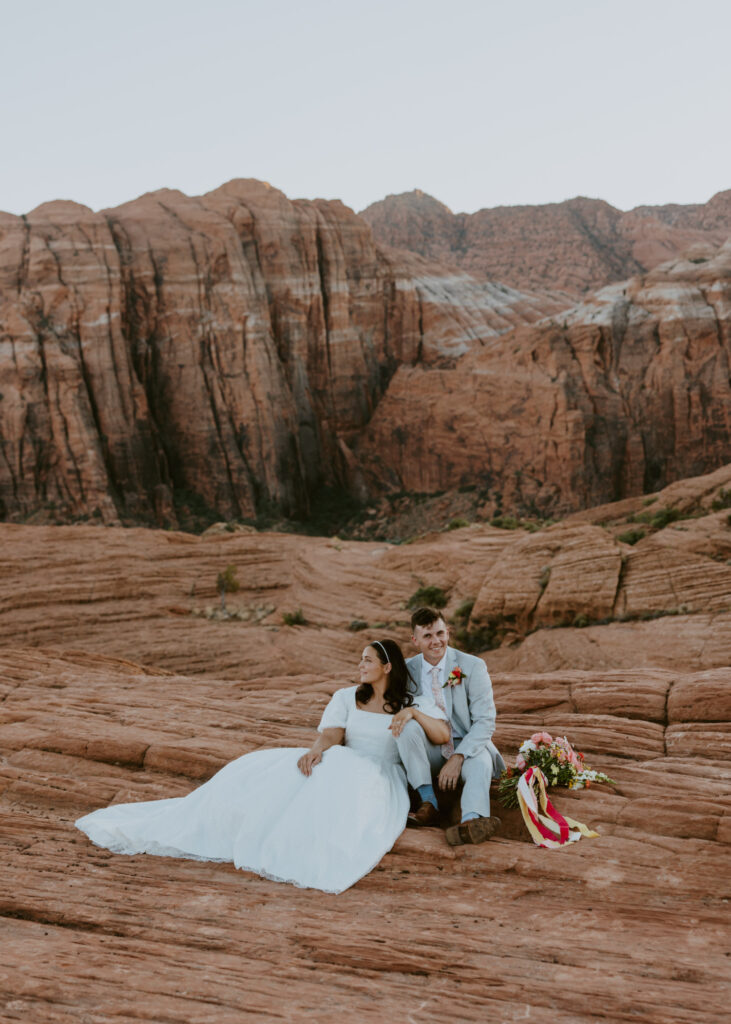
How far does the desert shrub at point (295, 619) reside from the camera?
2239 centimetres

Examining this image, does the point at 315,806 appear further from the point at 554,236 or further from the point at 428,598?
the point at 554,236

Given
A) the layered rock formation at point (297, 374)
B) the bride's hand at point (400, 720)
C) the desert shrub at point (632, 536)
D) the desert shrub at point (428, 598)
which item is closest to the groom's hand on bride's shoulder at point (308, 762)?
the bride's hand at point (400, 720)

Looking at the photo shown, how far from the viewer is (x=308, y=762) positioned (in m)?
6.23

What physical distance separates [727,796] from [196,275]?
5008 cm

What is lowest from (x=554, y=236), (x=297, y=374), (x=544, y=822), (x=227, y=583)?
(x=227, y=583)

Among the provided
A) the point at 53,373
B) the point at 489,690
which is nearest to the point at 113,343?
the point at 53,373

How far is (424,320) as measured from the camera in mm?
59031

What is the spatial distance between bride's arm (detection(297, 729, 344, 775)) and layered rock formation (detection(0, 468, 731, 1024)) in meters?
0.85

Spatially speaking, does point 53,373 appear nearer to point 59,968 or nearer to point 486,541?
point 486,541

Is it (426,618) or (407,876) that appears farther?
(426,618)

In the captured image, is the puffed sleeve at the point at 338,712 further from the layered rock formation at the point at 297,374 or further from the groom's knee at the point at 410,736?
the layered rock formation at the point at 297,374

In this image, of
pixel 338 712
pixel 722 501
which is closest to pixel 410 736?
pixel 338 712

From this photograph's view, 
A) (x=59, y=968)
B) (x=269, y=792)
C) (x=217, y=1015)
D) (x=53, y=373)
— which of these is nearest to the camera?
(x=217, y=1015)

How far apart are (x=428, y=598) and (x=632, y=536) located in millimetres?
5501
